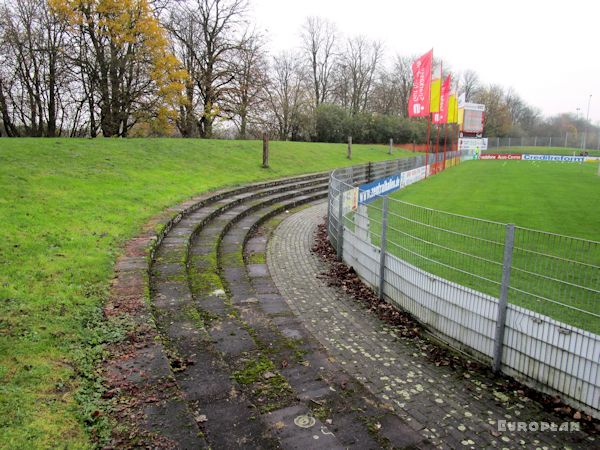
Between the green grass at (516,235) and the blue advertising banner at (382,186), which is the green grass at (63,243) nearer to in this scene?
the green grass at (516,235)

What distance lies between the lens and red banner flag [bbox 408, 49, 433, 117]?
23.2 metres

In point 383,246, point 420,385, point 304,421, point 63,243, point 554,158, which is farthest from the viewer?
point 554,158

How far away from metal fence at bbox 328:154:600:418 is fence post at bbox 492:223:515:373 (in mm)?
11

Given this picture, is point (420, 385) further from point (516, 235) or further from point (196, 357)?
point (516, 235)

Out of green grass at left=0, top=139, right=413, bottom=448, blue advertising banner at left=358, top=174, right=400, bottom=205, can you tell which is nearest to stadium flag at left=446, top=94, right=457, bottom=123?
blue advertising banner at left=358, top=174, right=400, bottom=205

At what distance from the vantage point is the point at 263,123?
3891cm

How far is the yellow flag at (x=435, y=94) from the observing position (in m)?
25.2

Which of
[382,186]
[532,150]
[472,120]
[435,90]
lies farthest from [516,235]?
[532,150]

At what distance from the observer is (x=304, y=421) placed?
→ 3732mm

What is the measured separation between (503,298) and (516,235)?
6266 millimetres

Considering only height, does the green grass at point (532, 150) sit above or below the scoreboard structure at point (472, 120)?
below

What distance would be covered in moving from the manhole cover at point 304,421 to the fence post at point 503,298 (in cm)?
249

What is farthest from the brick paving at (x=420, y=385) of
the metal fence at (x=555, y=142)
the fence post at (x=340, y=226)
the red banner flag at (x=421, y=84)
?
the metal fence at (x=555, y=142)

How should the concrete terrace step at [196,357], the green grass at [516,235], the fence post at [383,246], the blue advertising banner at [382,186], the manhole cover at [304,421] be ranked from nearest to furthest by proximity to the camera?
the concrete terrace step at [196,357] → the manhole cover at [304,421] → the green grass at [516,235] → the fence post at [383,246] → the blue advertising banner at [382,186]
